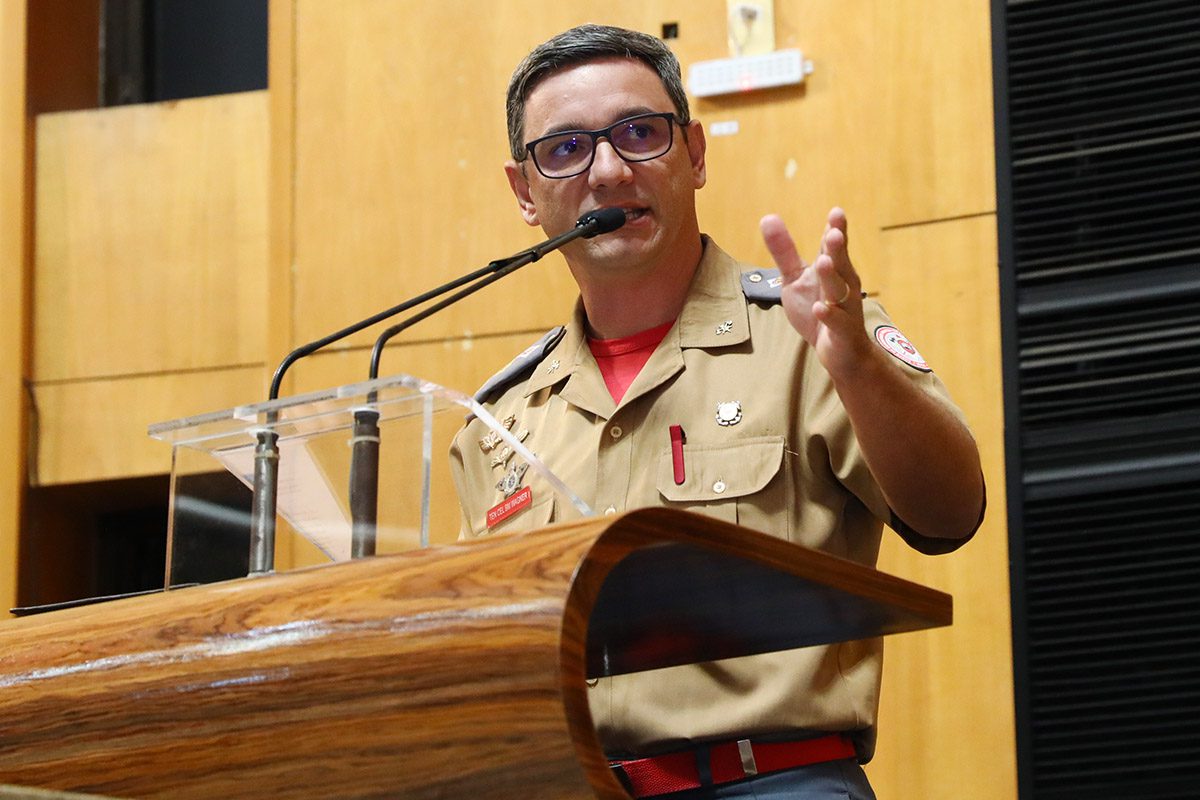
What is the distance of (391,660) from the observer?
99 cm

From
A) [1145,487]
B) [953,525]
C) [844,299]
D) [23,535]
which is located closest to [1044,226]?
[1145,487]

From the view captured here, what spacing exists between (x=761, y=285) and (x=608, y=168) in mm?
225

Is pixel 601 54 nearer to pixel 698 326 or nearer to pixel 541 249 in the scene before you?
pixel 698 326

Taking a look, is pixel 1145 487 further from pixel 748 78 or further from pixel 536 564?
pixel 536 564

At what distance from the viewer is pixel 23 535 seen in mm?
3762

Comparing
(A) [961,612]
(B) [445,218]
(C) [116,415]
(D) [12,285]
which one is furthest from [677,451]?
(D) [12,285]

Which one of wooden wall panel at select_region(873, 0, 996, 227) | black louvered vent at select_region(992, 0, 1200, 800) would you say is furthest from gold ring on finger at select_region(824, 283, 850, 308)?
wooden wall panel at select_region(873, 0, 996, 227)

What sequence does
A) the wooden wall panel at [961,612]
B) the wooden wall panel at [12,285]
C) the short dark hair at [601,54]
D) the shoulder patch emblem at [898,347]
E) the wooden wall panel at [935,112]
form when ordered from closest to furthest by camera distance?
the shoulder patch emblem at [898,347] < the short dark hair at [601,54] < the wooden wall panel at [961,612] < the wooden wall panel at [935,112] < the wooden wall panel at [12,285]

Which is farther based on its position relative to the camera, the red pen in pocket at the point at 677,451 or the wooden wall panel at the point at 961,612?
the wooden wall panel at the point at 961,612

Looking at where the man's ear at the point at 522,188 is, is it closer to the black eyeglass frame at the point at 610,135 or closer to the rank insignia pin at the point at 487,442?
the black eyeglass frame at the point at 610,135

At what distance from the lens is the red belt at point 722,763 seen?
4.89 ft

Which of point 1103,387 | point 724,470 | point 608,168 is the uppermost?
point 608,168

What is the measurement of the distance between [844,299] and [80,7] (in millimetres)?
3508

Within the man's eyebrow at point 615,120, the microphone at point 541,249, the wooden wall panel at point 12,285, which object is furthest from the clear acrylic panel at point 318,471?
the wooden wall panel at point 12,285
